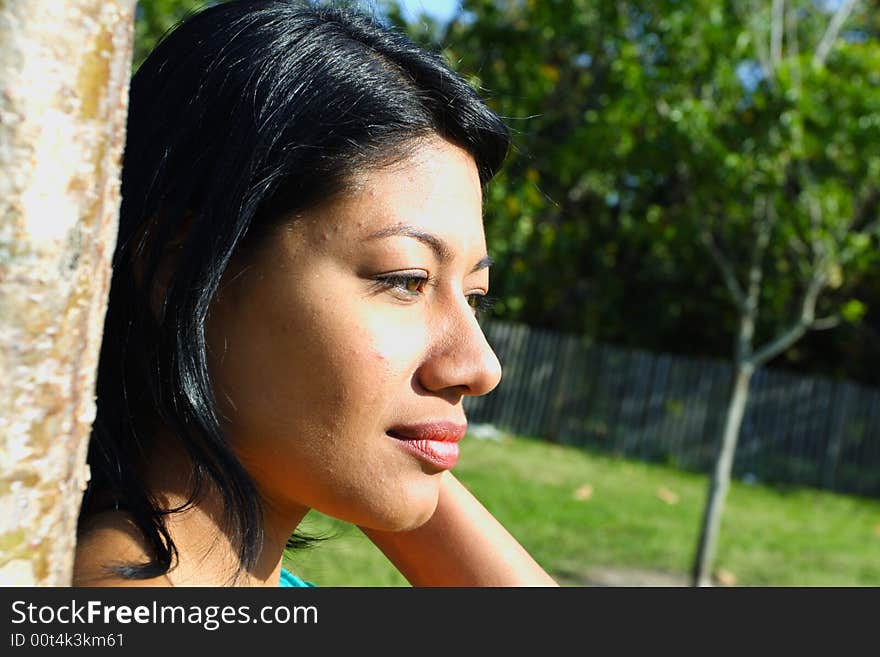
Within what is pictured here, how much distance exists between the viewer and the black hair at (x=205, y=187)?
1.46 metres

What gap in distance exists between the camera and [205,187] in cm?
150

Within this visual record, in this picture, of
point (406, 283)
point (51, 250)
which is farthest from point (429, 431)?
point (51, 250)

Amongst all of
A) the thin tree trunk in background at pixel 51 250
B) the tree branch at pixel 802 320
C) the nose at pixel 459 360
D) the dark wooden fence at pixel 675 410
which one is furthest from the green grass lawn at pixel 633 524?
the thin tree trunk in background at pixel 51 250

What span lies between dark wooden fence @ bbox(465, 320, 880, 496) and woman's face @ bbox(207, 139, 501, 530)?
1270 centimetres

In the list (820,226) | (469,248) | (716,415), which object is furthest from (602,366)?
(469,248)

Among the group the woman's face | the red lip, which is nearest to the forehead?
the woman's face

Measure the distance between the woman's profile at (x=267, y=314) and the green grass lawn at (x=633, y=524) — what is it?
191 inches

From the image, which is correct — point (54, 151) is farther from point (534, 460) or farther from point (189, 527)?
point (534, 460)

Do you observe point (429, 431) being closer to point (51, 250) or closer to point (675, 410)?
point (51, 250)

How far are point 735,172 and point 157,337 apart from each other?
22.8ft

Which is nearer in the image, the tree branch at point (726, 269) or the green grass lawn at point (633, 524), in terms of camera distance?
the green grass lawn at point (633, 524)

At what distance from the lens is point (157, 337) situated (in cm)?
152

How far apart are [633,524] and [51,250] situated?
9584 mm

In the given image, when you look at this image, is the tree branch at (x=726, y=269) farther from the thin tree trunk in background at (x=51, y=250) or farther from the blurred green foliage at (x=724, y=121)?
the thin tree trunk in background at (x=51, y=250)
